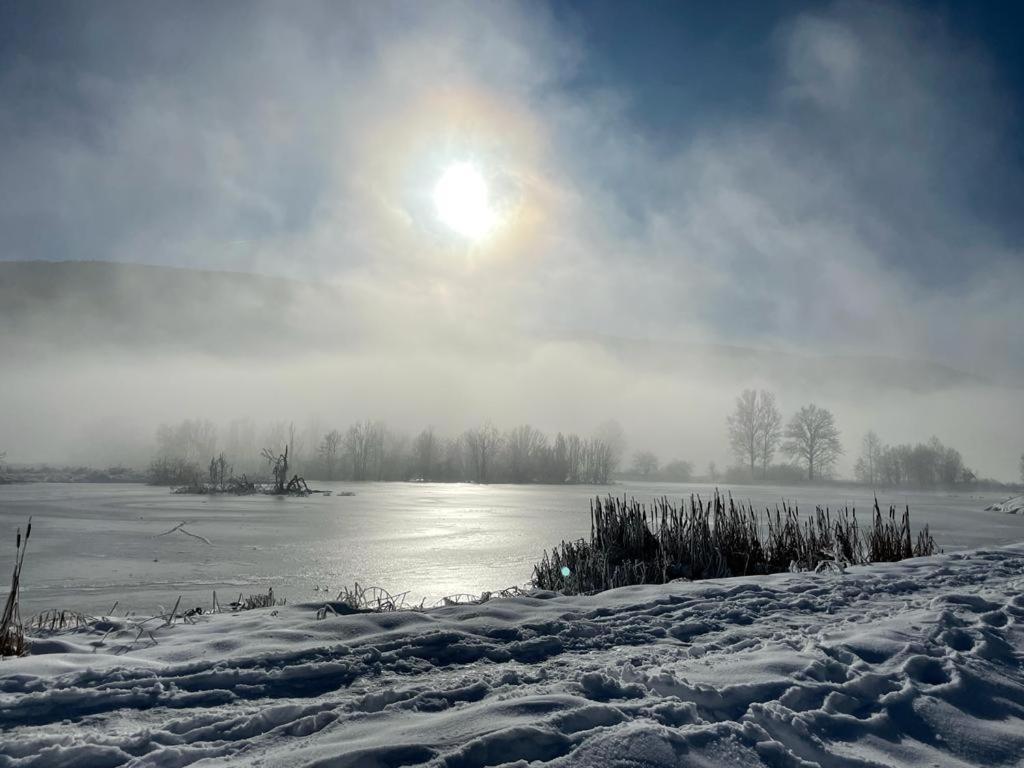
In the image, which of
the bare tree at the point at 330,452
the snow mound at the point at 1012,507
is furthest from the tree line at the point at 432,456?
the snow mound at the point at 1012,507

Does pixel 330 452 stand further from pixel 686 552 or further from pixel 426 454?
pixel 686 552

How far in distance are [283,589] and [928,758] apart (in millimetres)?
7376

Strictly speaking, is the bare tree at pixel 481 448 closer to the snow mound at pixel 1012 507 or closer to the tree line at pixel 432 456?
the tree line at pixel 432 456

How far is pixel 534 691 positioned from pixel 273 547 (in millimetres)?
10420

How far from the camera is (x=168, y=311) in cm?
15912

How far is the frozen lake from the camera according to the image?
7969 mm

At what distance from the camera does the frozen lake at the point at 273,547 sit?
26.1ft

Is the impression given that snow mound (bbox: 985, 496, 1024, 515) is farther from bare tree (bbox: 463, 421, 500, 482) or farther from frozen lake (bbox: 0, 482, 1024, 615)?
bare tree (bbox: 463, 421, 500, 482)

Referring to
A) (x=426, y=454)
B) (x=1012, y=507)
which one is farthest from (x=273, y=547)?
(x=426, y=454)

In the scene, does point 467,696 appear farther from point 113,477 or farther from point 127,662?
point 113,477

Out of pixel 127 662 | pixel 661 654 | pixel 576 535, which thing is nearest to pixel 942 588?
pixel 661 654

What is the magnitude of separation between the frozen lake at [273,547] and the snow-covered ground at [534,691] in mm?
4186

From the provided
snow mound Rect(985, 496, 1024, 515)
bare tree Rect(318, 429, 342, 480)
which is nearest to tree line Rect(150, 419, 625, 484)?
bare tree Rect(318, 429, 342, 480)

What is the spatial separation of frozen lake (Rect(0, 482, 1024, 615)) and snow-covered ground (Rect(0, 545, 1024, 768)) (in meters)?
4.19
